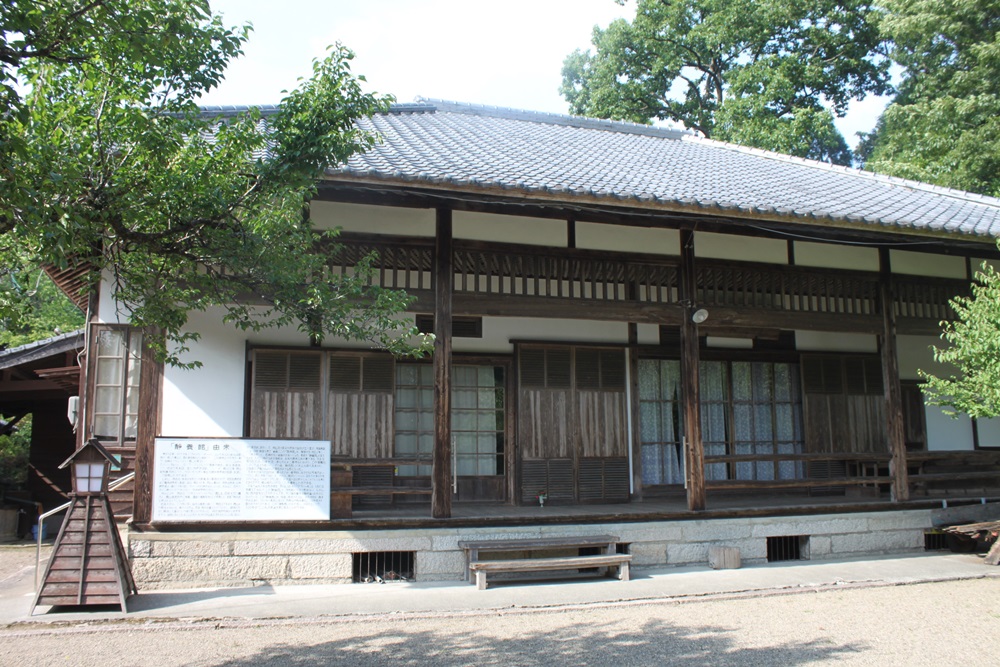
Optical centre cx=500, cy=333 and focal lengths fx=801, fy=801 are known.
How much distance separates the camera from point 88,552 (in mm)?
7379

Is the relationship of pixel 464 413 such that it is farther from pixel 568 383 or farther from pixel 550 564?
pixel 550 564

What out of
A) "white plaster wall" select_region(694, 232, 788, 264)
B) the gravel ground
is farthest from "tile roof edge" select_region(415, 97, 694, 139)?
the gravel ground

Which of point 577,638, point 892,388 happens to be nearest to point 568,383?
point 892,388

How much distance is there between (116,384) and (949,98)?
2016 centimetres

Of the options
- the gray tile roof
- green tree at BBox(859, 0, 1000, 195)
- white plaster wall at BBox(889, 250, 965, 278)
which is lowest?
white plaster wall at BBox(889, 250, 965, 278)

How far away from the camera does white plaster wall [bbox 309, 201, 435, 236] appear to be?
936 cm

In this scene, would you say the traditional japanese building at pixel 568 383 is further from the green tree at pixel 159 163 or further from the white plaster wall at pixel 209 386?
the green tree at pixel 159 163

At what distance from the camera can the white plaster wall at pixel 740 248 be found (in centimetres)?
1100

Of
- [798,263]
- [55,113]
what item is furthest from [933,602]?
[55,113]

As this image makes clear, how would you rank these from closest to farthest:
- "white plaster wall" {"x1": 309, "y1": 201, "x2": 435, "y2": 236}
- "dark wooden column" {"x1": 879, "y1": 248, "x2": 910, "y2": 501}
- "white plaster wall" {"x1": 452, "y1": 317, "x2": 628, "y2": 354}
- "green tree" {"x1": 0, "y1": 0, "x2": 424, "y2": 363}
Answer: "green tree" {"x1": 0, "y1": 0, "x2": 424, "y2": 363}
"white plaster wall" {"x1": 309, "y1": 201, "x2": 435, "y2": 236}
"dark wooden column" {"x1": 879, "y1": 248, "x2": 910, "y2": 501}
"white plaster wall" {"x1": 452, "y1": 317, "x2": 628, "y2": 354}

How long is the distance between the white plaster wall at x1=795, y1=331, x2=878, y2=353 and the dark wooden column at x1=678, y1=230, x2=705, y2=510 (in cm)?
302

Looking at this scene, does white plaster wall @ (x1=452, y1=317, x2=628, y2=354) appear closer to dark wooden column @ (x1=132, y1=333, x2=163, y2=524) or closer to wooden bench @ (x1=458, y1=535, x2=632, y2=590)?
wooden bench @ (x1=458, y1=535, x2=632, y2=590)

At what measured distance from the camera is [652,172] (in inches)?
459

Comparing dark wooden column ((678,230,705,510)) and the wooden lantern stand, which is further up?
dark wooden column ((678,230,705,510))
